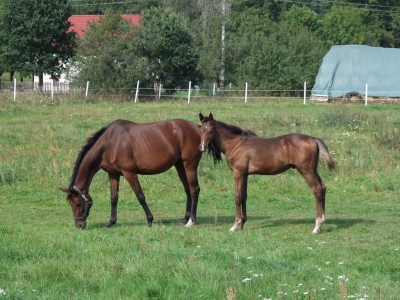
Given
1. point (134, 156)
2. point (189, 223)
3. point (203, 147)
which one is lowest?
point (189, 223)

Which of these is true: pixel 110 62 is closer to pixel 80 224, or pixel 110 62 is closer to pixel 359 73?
pixel 359 73

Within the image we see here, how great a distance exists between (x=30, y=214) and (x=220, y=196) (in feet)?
14.2

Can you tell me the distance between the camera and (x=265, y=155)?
1103cm

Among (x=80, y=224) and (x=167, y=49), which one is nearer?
(x=80, y=224)

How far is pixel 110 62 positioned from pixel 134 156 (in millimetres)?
25365

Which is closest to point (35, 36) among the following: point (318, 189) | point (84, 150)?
point (84, 150)

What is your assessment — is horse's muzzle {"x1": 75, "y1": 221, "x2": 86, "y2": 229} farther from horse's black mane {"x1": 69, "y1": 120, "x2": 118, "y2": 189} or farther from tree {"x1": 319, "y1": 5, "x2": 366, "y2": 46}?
tree {"x1": 319, "y1": 5, "x2": 366, "y2": 46}

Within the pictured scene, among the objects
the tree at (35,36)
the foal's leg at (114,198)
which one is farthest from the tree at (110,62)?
the foal's leg at (114,198)

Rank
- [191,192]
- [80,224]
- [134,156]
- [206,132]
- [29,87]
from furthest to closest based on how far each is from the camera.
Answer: [29,87]
[191,192]
[134,156]
[80,224]
[206,132]

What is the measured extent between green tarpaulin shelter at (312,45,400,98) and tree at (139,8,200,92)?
7791 mm

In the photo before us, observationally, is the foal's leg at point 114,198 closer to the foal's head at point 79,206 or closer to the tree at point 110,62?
the foal's head at point 79,206

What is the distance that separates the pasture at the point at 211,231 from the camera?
693cm

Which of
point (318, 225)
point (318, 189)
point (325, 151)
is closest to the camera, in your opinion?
point (318, 225)

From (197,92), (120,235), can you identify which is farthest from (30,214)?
(197,92)
